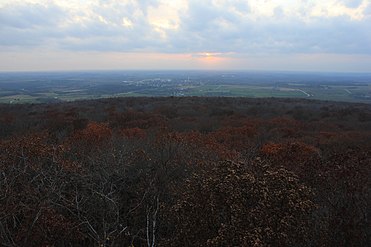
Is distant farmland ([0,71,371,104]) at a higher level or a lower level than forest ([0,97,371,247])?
lower

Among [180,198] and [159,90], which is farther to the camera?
[159,90]

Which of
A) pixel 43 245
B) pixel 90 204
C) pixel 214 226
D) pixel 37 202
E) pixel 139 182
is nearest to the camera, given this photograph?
pixel 214 226

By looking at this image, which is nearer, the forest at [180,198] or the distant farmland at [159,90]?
the forest at [180,198]

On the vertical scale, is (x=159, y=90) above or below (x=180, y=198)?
below

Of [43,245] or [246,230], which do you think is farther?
[43,245]

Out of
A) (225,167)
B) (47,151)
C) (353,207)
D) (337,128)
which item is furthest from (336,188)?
(337,128)

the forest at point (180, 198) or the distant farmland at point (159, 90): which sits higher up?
the forest at point (180, 198)

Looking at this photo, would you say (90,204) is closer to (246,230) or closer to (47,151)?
(47,151)

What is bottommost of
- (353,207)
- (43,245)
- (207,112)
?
(207,112)

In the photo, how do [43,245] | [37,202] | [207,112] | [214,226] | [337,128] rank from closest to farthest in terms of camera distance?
[214,226] < [43,245] < [37,202] < [337,128] < [207,112]

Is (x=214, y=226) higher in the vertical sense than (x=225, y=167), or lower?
lower

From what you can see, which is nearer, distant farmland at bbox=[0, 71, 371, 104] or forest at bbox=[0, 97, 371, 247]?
forest at bbox=[0, 97, 371, 247]
